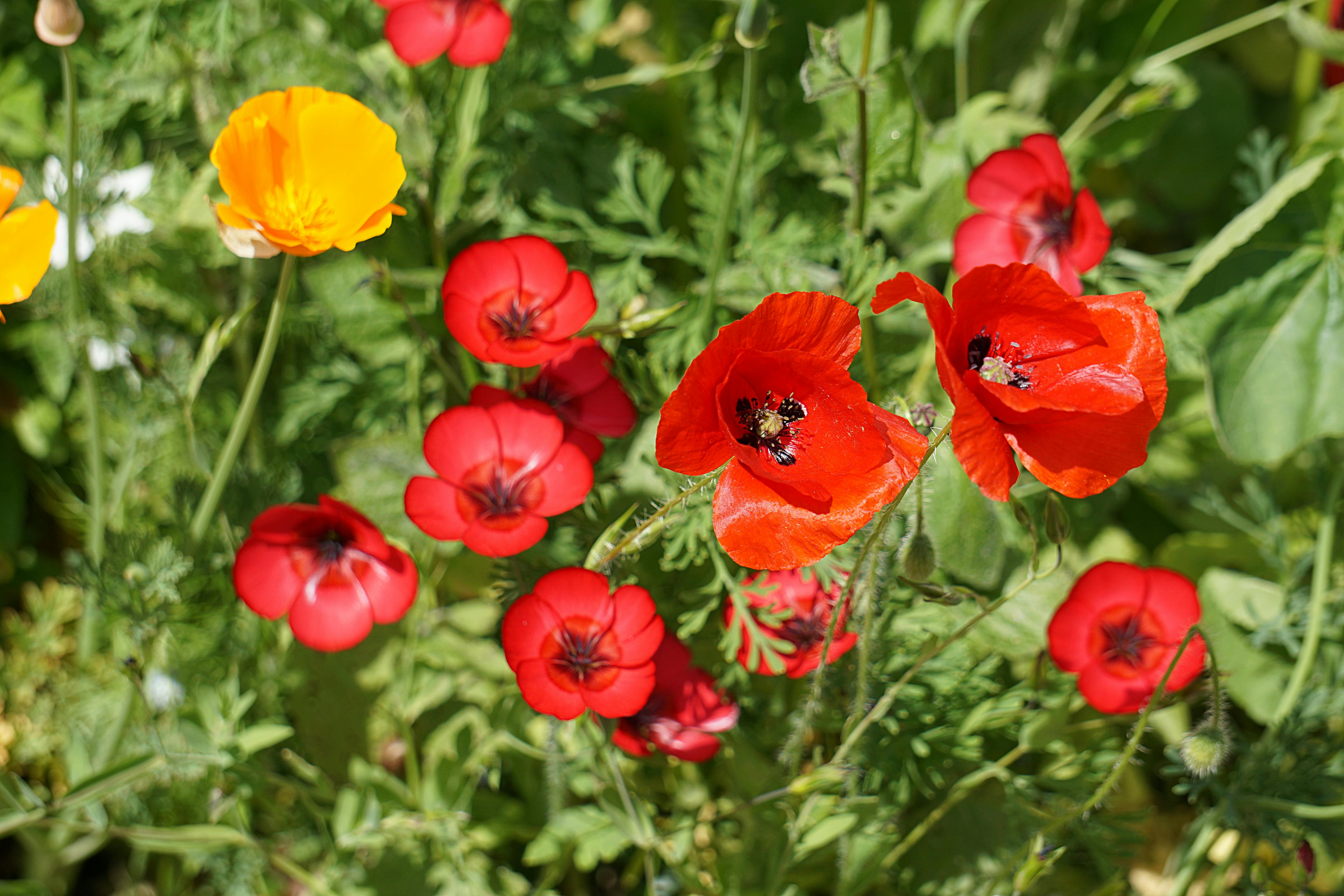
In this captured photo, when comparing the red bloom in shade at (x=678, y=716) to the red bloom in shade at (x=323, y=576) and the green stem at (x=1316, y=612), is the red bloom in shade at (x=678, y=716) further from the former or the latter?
the green stem at (x=1316, y=612)

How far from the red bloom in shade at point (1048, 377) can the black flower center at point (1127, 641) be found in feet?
1.23

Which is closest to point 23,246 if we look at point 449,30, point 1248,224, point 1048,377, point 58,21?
point 58,21

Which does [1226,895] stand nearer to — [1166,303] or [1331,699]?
[1331,699]

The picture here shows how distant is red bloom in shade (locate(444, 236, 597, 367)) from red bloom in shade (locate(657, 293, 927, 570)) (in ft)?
0.95

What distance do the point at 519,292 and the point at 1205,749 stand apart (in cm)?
78

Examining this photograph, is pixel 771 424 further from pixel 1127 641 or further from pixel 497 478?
pixel 1127 641

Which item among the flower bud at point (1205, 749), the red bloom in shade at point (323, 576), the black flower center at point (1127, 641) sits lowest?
the black flower center at point (1127, 641)

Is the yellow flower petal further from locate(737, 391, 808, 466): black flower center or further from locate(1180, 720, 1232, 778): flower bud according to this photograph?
locate(1180, 720, 1232, 778): flower bud

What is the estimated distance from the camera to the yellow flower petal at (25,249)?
0.78m

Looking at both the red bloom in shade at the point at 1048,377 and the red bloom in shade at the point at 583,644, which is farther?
the red bloom in shade at the point at 583,644

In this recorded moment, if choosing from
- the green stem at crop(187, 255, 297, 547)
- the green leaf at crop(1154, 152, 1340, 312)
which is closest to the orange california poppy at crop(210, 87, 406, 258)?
the green stem at crop(187, 255, 297, 547)

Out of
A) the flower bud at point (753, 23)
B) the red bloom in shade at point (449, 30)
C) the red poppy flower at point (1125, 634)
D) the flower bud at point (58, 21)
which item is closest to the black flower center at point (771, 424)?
the flower bud at point (753, 23)

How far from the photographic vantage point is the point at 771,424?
0.77m

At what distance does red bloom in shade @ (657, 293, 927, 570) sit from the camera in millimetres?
656
